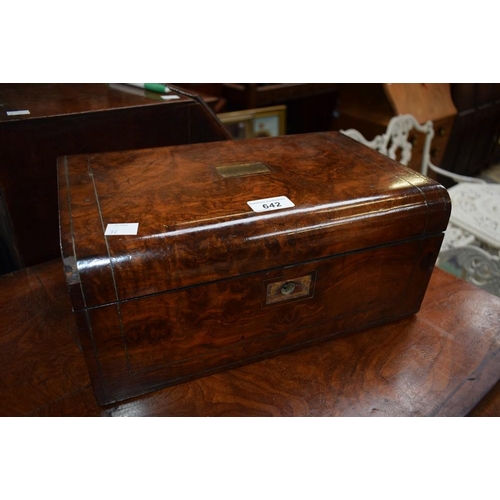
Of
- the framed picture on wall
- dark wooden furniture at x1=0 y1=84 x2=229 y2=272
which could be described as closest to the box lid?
dark wooden furniture at x1=0 y1=84 x2=229 y2=272

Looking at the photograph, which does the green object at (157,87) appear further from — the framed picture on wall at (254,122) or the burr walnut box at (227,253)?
the framed picture on wall at (254,122)

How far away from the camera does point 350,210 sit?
0.79 metres

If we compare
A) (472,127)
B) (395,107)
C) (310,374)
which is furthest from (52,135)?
(472,127)

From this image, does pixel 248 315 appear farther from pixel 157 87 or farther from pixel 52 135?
pixel 157 87

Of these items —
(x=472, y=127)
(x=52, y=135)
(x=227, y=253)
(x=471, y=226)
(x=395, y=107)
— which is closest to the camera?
(x=227, y=253)

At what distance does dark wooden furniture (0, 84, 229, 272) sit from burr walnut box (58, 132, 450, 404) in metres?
0.15

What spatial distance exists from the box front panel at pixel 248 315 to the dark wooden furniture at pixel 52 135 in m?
0.51

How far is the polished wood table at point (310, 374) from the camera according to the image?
78 centimetres

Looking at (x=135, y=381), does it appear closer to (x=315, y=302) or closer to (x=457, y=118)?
(x=315, y=302)

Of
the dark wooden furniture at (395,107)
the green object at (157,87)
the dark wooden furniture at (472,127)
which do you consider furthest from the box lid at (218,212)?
the dark wooden furniture at (472,127)

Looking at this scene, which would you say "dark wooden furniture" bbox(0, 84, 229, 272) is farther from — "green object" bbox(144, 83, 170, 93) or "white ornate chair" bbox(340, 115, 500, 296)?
"white ornate chair" bbox(340, 115, 500, 296)

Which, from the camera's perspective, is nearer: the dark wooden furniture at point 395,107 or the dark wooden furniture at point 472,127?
the dark wooden furniture at point 395,107

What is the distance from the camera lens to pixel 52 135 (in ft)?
3.29

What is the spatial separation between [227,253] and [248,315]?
0.15 meters
